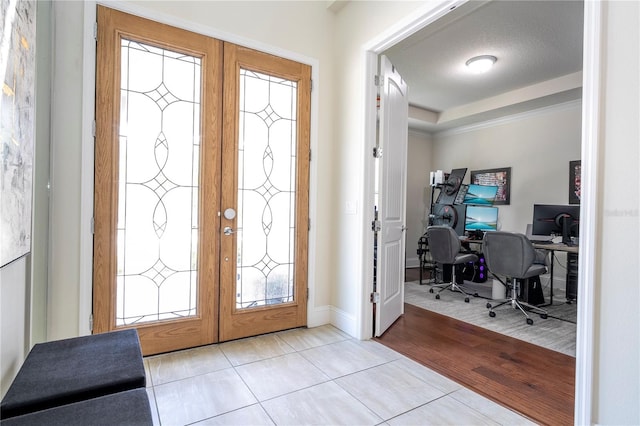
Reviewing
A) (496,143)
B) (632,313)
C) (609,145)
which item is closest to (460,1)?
(609,145)

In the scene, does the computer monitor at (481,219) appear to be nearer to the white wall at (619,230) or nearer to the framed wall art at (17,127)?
the white wall at (619,230)

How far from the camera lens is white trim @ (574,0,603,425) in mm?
1434

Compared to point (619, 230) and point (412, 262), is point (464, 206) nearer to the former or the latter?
point (412, 262)

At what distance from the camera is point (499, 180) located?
561cm

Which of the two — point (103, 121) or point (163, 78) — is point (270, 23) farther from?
point (103, 121)

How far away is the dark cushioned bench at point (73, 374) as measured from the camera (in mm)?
1040

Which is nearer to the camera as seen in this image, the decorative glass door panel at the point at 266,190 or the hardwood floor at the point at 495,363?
the hardwood floor at the point at 495,363

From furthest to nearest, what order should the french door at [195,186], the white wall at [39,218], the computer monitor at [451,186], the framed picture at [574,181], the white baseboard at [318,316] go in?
the computer monitor at [451,186], the framed picture at [574,181], the white baseboard at [318,316], the french door at [195,186], the white wall at [39,218]

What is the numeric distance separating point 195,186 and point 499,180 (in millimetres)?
5146

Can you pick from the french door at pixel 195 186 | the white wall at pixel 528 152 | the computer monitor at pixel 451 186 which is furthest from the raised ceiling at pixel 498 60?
the french door at pixel 195 186

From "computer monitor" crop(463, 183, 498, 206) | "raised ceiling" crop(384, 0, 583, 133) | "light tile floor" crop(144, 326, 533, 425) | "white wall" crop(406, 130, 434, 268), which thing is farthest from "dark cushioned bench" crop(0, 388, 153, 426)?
"white wall" crop(406, 130, 434, 268)

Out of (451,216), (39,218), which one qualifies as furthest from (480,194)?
(39,218)

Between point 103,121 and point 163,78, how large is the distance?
1.72 feet

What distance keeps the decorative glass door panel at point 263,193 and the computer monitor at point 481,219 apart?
12.4ft
